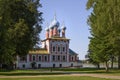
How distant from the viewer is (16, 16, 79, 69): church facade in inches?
4855

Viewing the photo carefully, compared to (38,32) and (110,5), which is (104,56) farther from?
(110,5)

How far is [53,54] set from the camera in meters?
127

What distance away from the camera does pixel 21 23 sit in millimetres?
55375

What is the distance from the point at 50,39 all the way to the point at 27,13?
67.8 meters

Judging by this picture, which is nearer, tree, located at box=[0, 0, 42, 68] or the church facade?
tree, located at box=[0, 0, 42, 68]

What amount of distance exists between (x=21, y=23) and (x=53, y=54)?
71.8m

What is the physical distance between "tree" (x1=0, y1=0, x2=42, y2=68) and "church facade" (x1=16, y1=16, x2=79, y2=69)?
201 feet

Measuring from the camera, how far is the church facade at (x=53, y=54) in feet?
405

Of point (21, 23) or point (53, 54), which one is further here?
point (53, 54)

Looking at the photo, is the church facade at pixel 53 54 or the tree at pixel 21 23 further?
the church facade at pixel 53 54

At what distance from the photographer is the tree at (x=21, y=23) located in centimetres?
5206

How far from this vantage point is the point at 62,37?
5123 inches

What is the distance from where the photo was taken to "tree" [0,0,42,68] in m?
52.1

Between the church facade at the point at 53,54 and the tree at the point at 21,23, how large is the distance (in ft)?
201
